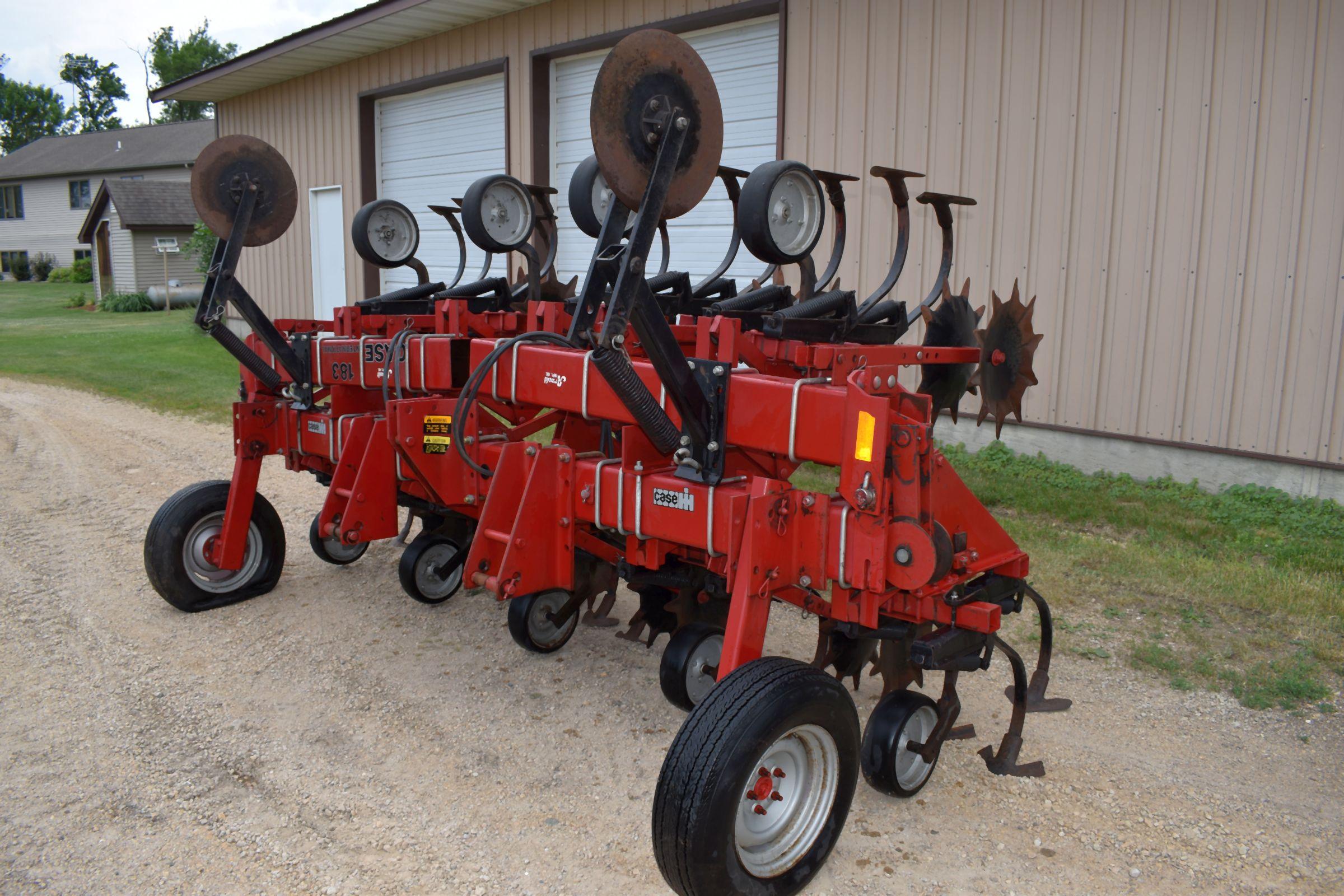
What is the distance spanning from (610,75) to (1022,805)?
8.39 ft

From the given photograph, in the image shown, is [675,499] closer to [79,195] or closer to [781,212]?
[781,212]

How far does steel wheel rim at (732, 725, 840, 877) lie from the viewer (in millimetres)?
2785

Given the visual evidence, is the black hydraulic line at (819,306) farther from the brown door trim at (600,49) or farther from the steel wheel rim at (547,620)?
the brown door trim at (600,49)

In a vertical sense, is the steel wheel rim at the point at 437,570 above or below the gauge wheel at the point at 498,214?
below

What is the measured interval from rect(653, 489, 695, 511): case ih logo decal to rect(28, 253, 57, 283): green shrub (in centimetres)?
4616

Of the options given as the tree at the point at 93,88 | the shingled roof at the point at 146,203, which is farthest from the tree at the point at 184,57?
Result: the shingled roof at the point at 146,203

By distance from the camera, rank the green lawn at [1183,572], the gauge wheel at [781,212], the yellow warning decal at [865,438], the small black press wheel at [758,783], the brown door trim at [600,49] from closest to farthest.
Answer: the small black press wheel at [758,783] → the yellow warning decal at [865,438] → the gauge wheel at [781,212] → the green lawn at [1183,572] → the brown door trim at [600,49]

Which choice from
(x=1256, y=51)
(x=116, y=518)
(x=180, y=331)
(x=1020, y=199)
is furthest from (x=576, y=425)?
(x=180, y=331)

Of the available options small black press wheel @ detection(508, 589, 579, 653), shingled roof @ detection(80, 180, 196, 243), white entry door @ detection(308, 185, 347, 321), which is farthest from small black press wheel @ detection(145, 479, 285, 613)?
shingled roof @ detection(80, 180, 196, 243)

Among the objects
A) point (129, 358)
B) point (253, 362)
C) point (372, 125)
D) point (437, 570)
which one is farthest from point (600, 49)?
point (129, 358)

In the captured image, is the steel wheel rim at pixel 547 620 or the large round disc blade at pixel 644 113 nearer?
the large round disc blade at pixel 644 113

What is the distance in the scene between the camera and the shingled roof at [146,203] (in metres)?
30.6

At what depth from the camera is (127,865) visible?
2953mm

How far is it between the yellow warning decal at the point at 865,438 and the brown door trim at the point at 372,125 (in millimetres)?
10816
